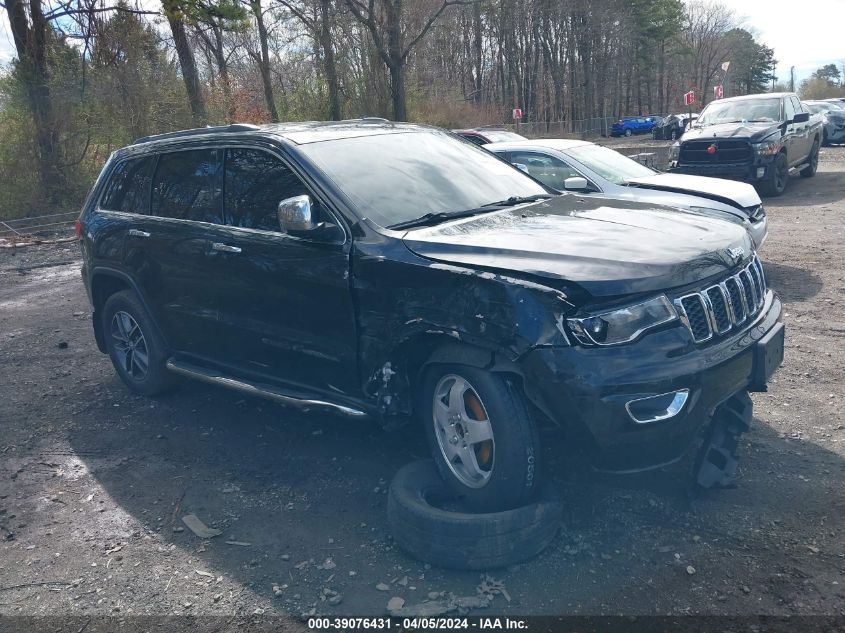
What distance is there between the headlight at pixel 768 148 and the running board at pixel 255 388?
1202 cm

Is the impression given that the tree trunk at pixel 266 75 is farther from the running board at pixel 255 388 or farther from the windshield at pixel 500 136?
the running board at pixel 255 388

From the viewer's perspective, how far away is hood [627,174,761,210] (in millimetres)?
8586

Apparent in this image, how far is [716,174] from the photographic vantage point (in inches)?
562

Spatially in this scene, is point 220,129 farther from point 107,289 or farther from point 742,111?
point 742,111

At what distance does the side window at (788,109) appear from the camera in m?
15.0

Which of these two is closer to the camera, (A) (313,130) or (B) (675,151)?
(A) (313,130)

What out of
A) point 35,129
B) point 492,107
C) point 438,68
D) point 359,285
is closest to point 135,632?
point 359,285

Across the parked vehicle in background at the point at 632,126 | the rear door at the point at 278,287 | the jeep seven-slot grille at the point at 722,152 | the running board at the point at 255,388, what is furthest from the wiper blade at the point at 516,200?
the parked vehicle in background at the point at 632,126

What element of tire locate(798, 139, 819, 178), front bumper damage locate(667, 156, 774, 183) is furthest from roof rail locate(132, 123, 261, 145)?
tire locate(798, 139, 819, 178)

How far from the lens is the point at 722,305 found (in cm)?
373

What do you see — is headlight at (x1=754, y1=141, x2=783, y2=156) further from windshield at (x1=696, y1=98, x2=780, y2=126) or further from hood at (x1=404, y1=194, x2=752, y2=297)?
hood at (x1=404, y1=194, x2=752, y2=297)

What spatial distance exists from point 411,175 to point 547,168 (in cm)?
486

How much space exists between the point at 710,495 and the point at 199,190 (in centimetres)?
365

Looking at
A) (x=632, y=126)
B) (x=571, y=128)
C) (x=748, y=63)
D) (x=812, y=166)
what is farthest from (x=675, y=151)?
(x=748, y=63)
